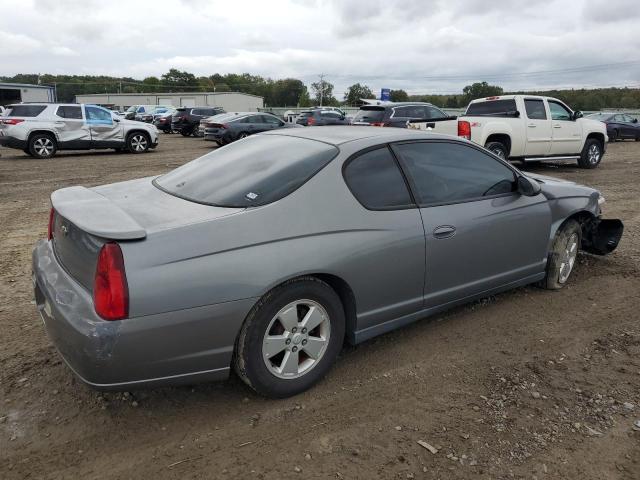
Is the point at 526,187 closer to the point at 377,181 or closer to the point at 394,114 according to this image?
the point at 377,181

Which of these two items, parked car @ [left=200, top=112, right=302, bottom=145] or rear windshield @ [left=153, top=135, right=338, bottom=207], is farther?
parked car @ [left=200, top=112, right=302, bottom=145]

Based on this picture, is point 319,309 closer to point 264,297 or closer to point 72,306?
point 264,297

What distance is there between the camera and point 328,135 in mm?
3609

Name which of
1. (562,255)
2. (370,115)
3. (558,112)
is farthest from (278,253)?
(558,112)

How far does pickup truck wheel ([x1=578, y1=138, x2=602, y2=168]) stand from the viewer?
520 inches

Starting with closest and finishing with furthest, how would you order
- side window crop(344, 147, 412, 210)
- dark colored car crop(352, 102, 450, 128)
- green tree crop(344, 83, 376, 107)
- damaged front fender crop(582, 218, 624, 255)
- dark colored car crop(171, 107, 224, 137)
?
1. side window crop(344, 147, 412, 210)
2. damaged front fender crop(582, 218, 624, 255)
3. dark colored car crop(352, 102, 450, 128)
4. dark colored car crop(171, 107, 224, 137)
5. green tree crop(344, 83, 376, 107)

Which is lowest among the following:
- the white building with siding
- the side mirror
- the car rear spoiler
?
the car rear spoiler

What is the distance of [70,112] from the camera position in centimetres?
1542

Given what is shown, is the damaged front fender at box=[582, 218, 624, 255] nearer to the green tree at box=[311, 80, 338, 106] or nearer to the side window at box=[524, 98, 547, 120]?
the side window at box=[524, 98, 547, 120]

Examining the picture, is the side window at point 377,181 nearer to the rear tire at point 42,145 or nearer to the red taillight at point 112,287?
the red taillight at point 112,287

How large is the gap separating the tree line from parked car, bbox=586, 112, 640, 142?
33.0 m

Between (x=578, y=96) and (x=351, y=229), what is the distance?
66297 millimetres

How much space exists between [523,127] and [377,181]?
9504 mm

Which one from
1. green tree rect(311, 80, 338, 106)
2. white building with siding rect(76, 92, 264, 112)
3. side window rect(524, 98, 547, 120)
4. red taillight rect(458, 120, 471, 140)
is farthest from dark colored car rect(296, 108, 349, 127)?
green tree rect(311, 80, 338, 106)
